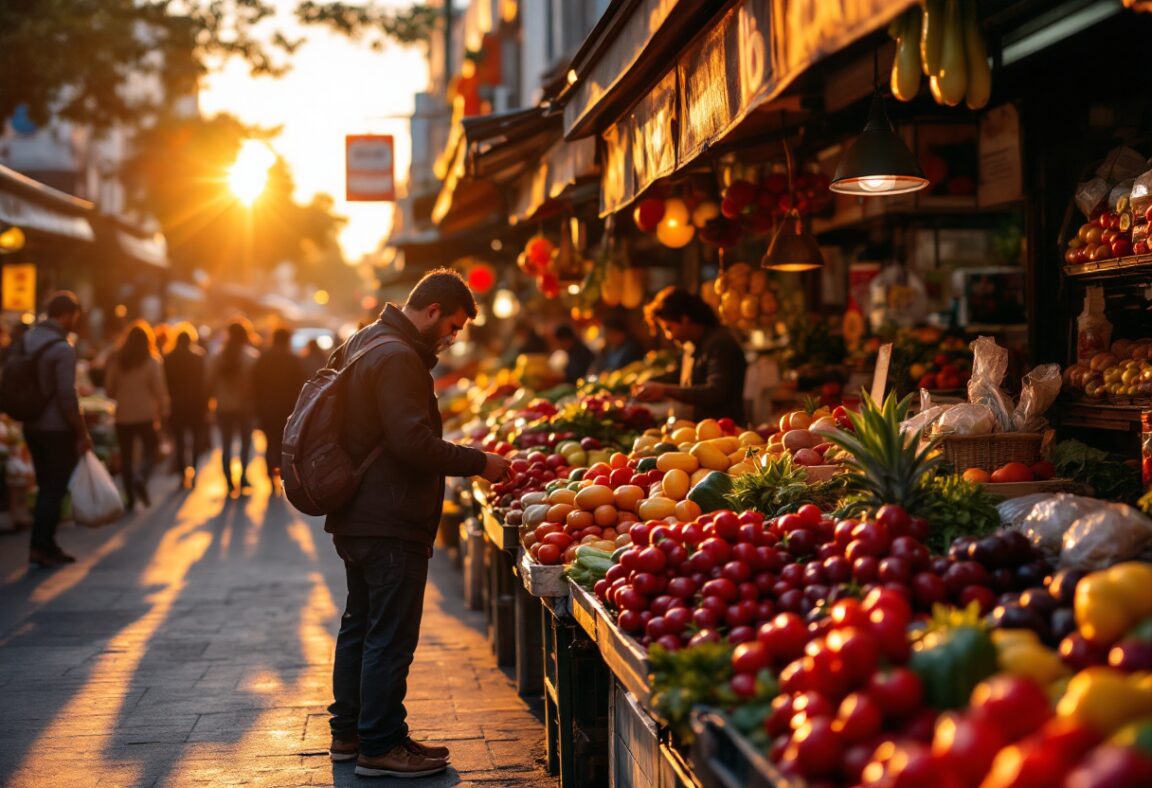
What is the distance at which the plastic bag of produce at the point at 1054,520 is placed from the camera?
395cm

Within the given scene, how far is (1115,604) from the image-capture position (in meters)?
2.87

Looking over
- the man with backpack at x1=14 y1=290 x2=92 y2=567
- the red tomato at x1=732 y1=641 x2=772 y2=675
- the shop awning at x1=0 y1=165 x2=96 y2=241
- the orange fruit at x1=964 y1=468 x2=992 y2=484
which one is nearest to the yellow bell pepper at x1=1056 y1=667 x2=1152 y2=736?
the red tomato at x1=732 y1=641 x2=772 y2=675

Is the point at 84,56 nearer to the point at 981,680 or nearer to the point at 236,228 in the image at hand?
the point at 981,680

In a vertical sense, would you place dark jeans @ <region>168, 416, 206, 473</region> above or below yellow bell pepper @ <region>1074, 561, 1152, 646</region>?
below

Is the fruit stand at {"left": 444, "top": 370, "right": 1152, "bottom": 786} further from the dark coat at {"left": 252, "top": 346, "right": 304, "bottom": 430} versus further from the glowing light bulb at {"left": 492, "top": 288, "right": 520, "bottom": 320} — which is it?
the glowing light bulb at {"left": 492, "top": 288, "right": 520, "bottom": 320}

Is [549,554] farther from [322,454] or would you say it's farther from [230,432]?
[230,432]

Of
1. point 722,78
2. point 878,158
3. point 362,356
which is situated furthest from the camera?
point 878,158

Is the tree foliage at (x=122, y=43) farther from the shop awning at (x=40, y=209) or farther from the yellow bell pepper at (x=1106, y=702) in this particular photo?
the yellow bell pepper at (x=1106, y=702)

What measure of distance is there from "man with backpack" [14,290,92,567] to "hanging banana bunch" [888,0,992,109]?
25.4 ft

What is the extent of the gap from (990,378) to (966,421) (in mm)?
522

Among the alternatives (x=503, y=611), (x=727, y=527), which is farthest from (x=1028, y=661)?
(x=503, y=611)

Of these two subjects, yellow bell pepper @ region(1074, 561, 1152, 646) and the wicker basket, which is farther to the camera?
the wicker basket

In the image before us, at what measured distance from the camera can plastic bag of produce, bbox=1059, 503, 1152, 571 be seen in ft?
12.1

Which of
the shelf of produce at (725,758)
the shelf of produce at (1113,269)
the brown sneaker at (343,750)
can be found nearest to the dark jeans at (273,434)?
the brown sneaker at (343,750)
